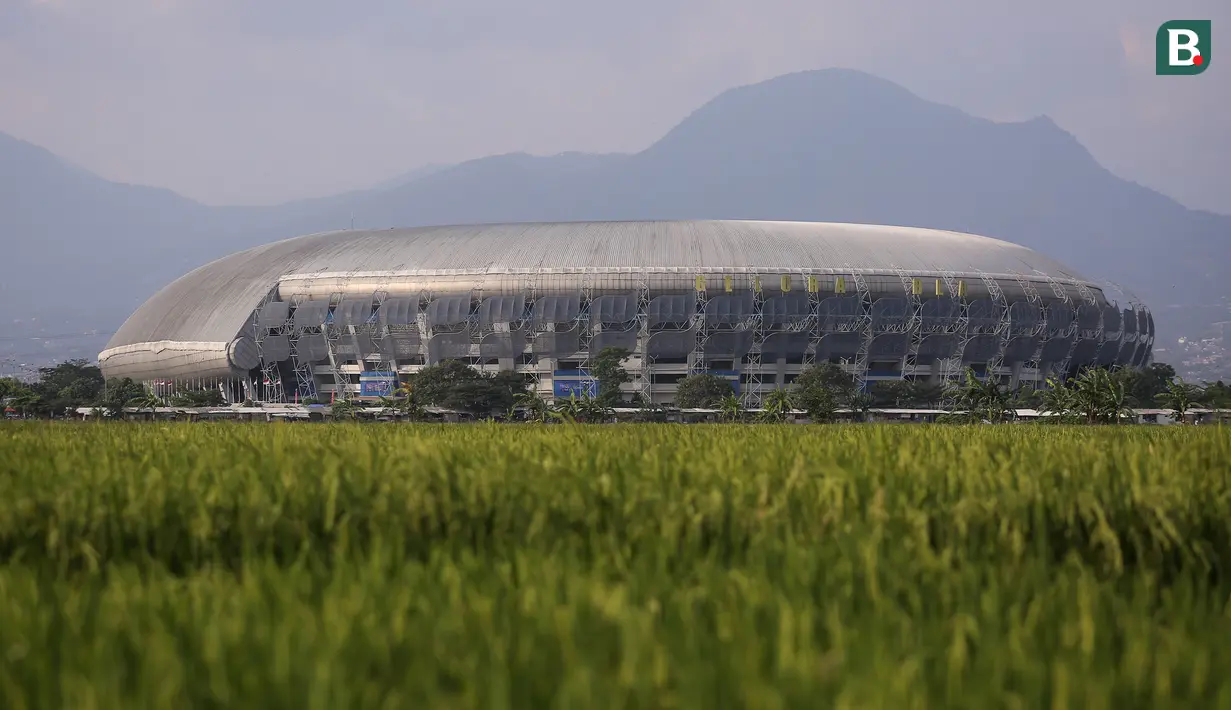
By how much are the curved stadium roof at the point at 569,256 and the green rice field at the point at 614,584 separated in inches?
3273

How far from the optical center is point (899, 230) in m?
108

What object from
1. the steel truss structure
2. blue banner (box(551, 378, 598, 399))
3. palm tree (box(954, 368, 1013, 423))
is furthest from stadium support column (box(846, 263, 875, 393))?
palm tree (box(954, 368, 1013, 423))

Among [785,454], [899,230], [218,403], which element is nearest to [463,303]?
[218,403]

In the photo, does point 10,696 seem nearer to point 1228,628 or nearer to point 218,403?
point 1228,628

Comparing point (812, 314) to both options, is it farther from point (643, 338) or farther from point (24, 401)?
point (24, 401)

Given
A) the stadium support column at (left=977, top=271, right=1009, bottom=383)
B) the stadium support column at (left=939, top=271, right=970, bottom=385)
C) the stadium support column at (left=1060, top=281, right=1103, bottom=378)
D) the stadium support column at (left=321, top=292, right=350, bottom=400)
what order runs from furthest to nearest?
the stadium support column at (left=1060, top=281, right=1103, bottom=378) → the stadium support column at (left=321, top=292, right=350, bottom=400) → the stadium support column at (left=977, top=271, right=1009, bottom=383) → the stadium support column at (left=939, top=271, right=970, bottom=385)

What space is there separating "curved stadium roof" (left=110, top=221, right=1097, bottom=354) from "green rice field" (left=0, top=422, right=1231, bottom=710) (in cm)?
8313

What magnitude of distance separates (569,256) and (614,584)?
294 ft

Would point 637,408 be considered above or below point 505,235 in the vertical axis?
below

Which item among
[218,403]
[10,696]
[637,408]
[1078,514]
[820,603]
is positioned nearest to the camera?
[10,696]

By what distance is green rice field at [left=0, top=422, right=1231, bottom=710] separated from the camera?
13.5 ft

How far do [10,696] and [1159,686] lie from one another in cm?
399

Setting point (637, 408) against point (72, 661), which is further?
point (637, 408)

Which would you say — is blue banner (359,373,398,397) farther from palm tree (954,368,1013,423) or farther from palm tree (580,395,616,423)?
palm tree (954,368,1013,423)
